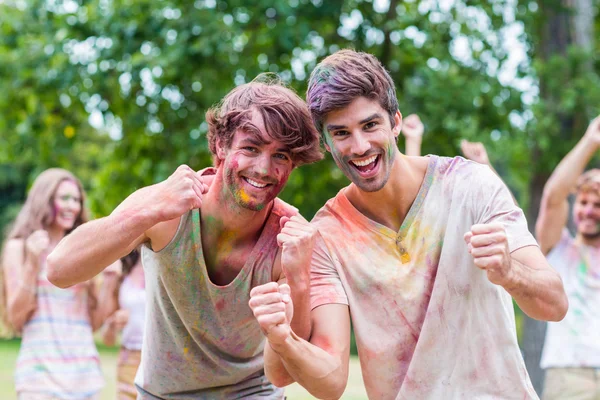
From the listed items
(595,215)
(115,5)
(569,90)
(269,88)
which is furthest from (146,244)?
(569,90)

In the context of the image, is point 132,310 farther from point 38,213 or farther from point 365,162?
point 365,162

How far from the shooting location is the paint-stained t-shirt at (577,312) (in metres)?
5.34

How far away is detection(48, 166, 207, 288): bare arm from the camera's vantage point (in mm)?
3223

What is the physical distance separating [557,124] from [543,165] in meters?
0.62

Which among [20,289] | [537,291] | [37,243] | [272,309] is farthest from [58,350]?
[537,291]

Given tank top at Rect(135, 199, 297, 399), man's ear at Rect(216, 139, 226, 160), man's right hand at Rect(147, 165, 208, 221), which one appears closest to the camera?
man's right hand at Rect(147, 165, 208, 221)

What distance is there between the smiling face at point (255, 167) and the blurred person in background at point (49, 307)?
211 centimetres

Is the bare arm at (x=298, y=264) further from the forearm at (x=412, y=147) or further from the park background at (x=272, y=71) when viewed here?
the park background at (x=272, y=71)

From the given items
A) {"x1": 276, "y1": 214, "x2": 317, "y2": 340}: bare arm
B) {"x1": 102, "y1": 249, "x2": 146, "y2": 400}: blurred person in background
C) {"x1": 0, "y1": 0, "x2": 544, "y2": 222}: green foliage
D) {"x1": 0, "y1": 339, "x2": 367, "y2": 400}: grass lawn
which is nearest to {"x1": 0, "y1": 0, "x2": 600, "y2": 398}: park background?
{"x1": 0, "y1": 0, "x2": 544, "y2": 222}: green foliage

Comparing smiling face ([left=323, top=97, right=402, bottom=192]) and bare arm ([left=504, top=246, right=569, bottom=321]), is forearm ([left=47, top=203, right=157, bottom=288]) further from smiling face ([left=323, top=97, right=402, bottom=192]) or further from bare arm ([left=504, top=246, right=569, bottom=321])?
bare arm ([left=504, top=246, right=569, bottom=321])

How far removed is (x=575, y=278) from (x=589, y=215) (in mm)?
446

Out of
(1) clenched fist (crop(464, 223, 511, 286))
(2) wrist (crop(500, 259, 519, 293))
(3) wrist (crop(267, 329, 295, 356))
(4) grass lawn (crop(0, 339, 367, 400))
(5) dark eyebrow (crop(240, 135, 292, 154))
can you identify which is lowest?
(4) grass lawn (crop(0, 339, 367, 400))

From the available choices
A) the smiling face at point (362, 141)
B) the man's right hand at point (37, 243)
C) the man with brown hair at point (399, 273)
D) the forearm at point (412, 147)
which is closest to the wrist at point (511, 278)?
the man with brown hair at point (399, 273)

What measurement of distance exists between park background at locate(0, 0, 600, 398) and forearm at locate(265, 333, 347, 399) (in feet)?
16.8
